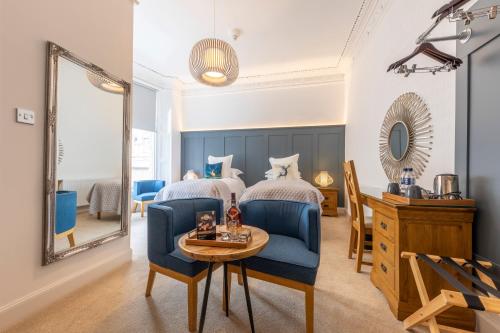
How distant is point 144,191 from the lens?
4.67 meters

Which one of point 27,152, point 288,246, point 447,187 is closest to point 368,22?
point 447,187

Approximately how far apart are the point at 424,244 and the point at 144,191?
15.2 ft

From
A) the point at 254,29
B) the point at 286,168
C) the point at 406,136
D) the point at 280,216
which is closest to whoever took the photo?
the point at 280,216

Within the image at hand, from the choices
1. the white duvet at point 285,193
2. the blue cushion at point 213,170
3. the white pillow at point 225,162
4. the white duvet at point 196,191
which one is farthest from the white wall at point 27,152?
the white pillow at point 225,162

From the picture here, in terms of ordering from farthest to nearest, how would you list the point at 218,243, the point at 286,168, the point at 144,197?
the point at 286,168 → the point at 144,197 → the point at 218,243

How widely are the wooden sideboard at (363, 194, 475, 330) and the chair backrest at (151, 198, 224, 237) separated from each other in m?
1.48

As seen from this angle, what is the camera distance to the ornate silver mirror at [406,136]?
2.04m

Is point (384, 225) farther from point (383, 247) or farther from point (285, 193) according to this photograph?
point (285, 193)

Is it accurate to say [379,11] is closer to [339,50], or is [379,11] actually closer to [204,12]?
[339,50]

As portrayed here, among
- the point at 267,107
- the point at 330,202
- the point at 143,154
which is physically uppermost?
the point at 267,107

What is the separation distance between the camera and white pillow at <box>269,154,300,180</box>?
4.55 metres

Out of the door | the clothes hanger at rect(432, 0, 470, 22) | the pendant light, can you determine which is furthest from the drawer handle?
the pendant light

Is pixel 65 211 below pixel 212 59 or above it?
below

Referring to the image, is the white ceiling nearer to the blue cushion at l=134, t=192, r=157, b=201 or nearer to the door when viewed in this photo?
the door
